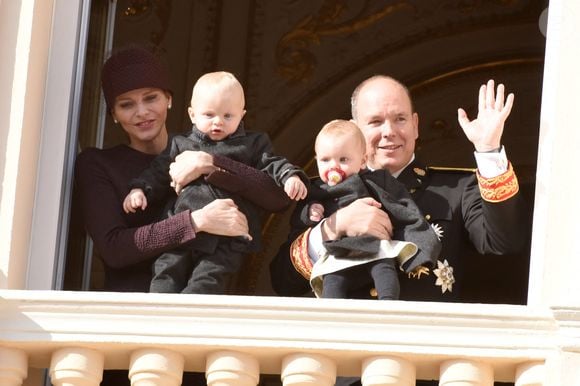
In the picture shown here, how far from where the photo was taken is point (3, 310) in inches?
220

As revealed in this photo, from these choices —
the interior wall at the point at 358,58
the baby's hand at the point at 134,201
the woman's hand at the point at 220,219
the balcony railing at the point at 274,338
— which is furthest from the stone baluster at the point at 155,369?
the interior wall at the point at 358,58

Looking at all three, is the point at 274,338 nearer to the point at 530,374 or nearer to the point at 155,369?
the point at 155,369

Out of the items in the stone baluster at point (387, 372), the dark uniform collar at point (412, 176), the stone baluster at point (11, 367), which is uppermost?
the dark uniform collar at point (412, 176)

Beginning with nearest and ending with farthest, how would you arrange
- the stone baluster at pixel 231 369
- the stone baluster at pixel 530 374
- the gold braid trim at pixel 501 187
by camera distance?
the stone baluster at pixel 530 374, the stone baluster at pixel 231 369, the gold braid trim at pixel 501 187

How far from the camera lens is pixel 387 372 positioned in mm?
5402

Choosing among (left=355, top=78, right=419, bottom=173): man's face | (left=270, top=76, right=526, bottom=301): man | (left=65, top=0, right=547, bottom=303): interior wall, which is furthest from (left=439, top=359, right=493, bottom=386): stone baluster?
(left=65, top=0, right=547, bottom=303): interior wall

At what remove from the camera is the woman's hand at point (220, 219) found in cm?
573

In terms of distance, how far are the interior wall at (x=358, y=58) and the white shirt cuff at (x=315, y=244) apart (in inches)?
142

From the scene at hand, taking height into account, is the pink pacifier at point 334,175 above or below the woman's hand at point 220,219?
above

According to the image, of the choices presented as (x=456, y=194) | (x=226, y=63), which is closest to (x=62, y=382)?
(x=456, y=194)

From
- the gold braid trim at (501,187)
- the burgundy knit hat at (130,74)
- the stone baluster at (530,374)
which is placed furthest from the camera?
the burgundy knit hat at (130,74)

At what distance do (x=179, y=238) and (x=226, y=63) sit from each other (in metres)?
3.83

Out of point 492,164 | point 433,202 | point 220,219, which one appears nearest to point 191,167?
point 220,219

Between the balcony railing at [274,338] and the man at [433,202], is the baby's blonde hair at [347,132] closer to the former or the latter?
the man at [433,202]
